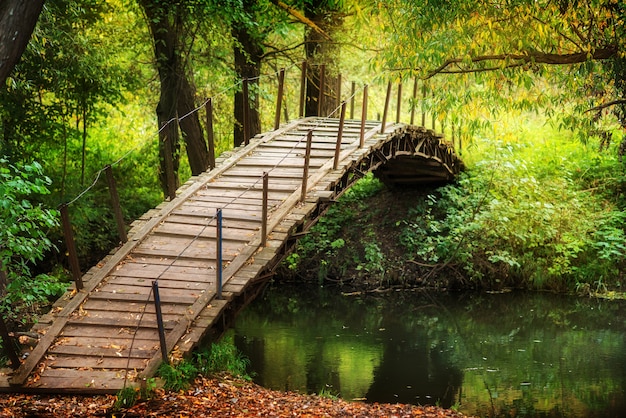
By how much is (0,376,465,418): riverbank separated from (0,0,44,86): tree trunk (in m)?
3.33

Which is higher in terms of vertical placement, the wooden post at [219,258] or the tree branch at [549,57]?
the tree branch at [549,57]

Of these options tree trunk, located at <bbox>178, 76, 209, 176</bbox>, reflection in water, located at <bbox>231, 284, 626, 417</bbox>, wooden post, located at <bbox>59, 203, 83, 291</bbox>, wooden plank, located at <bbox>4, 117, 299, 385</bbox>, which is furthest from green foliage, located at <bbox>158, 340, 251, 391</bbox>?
tree trunk, located at <bbox>178, 76, 209, 176</bbox>

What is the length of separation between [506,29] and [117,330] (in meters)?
6.00

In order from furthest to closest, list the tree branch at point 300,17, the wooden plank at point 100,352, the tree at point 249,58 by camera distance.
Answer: the tree branch at point 300,17 < the tree at point 249,58 < the wooden plank at point 100,352

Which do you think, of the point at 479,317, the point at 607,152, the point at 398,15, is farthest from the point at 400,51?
the point at 607,152

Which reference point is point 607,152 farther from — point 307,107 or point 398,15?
point 398,15

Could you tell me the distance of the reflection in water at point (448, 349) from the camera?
11.4 m

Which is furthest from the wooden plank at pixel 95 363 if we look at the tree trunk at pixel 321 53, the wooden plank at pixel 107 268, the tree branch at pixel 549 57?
the tree trunk at pixel 321 53

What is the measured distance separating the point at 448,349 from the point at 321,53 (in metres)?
7.82

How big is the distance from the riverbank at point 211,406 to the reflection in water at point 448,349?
2357 mm

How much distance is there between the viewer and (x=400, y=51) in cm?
1092

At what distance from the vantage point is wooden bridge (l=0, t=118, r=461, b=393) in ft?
26.8

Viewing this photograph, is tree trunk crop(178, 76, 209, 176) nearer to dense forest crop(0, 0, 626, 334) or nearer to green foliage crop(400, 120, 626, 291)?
dense forest crop(0, 0, 626, 334)

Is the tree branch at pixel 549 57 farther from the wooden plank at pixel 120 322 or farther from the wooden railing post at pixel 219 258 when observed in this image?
the wooden plank at pixel 120 322
